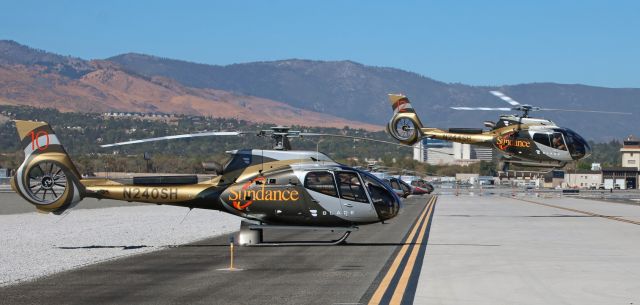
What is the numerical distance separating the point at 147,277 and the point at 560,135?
101 feet

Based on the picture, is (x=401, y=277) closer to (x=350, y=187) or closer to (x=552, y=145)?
(x=350, y=187)

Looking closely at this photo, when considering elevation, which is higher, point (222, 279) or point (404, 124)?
point (404, 124)

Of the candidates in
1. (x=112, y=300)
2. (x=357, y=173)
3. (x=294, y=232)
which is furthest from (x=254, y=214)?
(x=112, y=300)

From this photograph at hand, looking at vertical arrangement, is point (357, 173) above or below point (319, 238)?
above

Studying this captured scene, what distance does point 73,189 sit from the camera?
29.8m

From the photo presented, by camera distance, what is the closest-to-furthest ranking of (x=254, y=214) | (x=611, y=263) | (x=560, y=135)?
(x=611, y=263) < (x=254, y=214) < (x=560, y=135)

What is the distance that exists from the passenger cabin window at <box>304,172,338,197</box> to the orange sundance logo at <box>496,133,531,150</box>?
22.1 meters

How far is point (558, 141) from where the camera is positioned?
48281 mm

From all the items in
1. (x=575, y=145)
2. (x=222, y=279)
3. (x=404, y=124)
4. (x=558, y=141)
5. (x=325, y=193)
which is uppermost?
(x=404, y=124)

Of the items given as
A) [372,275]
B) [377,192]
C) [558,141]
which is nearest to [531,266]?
[372,275]

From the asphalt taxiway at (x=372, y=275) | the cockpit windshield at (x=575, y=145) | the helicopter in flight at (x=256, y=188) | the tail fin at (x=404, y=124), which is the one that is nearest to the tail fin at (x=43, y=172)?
the helicopter in flight at (x=256, y=188)

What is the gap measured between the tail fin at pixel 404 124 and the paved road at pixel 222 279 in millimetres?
24035

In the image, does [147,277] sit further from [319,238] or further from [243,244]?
[319,238]

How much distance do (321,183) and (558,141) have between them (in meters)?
21.9
